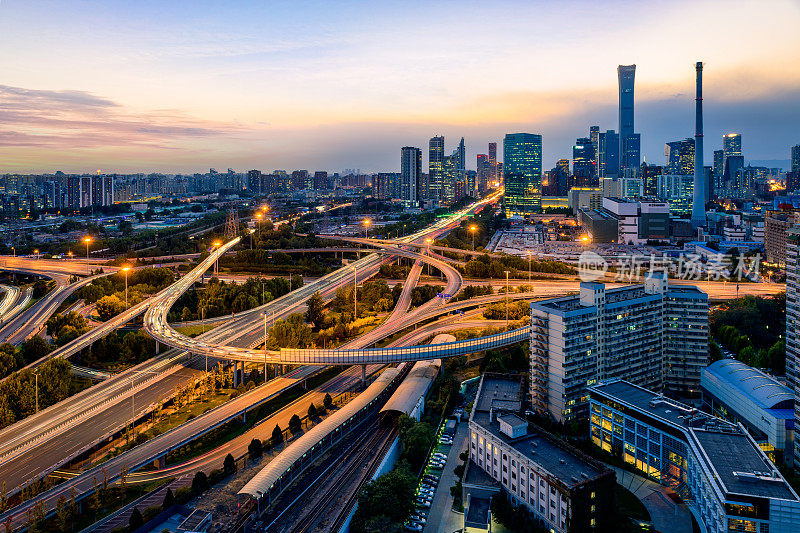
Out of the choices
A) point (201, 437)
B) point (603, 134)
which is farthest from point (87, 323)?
point (603, 134)

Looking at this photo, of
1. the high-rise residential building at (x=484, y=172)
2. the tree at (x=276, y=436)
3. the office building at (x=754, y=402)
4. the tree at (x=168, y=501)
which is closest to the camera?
the tree at (x=168, y=501)

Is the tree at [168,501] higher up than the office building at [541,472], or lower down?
lower down

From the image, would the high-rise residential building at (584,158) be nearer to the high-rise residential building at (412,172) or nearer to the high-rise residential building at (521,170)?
the high-rise residential building at (521,170)

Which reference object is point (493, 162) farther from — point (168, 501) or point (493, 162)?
point (168, 501)

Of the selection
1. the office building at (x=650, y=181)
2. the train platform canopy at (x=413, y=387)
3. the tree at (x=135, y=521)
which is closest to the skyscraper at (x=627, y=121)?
the office building at (x=650, y=181)

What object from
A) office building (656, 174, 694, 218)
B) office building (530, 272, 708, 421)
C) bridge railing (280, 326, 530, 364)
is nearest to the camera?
office building (530, 272, 708, 421)

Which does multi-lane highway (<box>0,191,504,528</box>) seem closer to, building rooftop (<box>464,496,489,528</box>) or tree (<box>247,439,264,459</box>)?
tree (<box>247,439,264,459</box>)

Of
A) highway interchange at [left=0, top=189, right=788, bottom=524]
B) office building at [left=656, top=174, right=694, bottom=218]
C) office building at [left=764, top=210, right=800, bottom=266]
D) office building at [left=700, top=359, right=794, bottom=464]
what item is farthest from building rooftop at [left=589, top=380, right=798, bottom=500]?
office building at [left=656, top=174, right=694, bottom=218]
